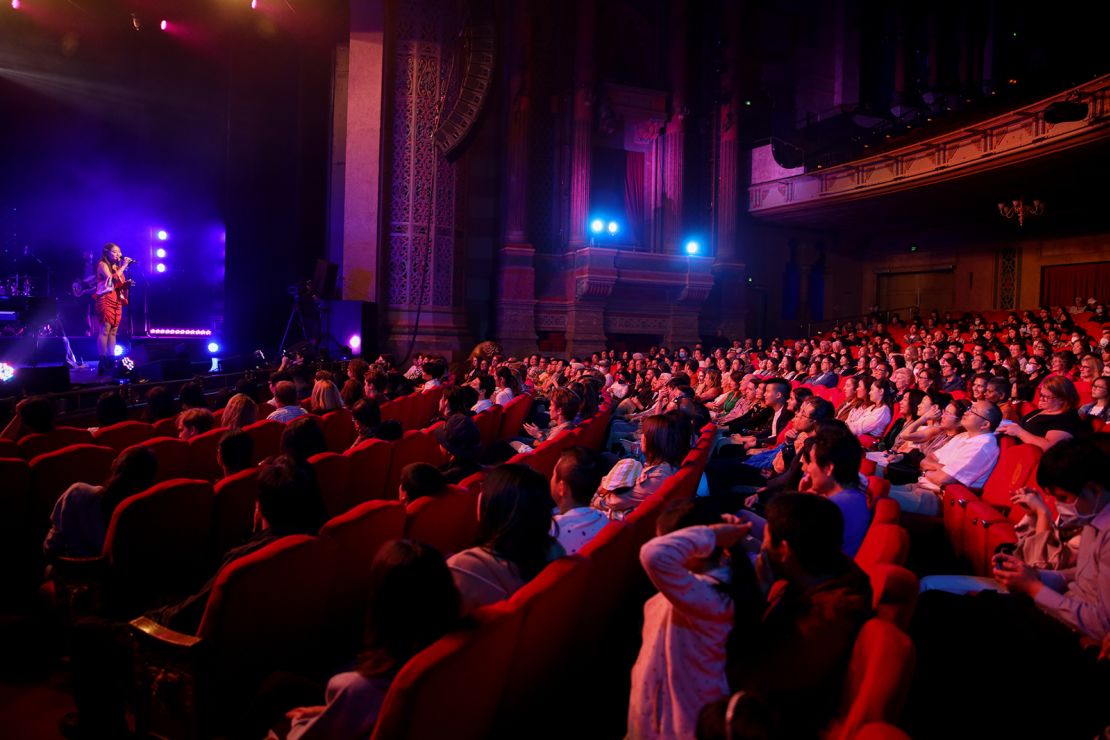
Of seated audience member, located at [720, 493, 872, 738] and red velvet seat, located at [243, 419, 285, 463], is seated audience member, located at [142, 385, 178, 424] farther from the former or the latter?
seated audience member, located at [720, 493, 872, 738]

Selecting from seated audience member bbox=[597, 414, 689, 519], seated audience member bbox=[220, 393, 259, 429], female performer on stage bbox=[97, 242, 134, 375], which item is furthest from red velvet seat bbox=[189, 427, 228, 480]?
female performer on stage bbox=[97, 242, 134, 375]

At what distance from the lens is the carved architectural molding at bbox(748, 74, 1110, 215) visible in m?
9.98

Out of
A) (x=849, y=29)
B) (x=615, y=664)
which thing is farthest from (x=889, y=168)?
(x=615, y=664)

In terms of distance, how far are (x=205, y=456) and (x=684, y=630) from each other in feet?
8.06

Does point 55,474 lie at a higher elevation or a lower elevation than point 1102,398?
lower

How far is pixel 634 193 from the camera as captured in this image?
15.4 meters

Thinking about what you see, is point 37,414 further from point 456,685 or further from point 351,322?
point 351,322

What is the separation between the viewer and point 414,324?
1143 cm

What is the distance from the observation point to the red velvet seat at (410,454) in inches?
124

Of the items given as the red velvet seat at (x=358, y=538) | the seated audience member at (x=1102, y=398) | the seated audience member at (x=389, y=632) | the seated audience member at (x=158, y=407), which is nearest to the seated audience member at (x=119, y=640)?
the red velvet seat at (x=358, y=538)

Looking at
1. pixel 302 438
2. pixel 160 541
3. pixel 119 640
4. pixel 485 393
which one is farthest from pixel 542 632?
pixel 485 393

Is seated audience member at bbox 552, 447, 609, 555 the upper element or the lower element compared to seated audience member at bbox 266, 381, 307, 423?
lower

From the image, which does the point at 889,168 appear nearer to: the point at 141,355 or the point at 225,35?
the point at 225,35

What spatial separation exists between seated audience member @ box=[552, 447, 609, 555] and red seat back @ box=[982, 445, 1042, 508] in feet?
6.19
